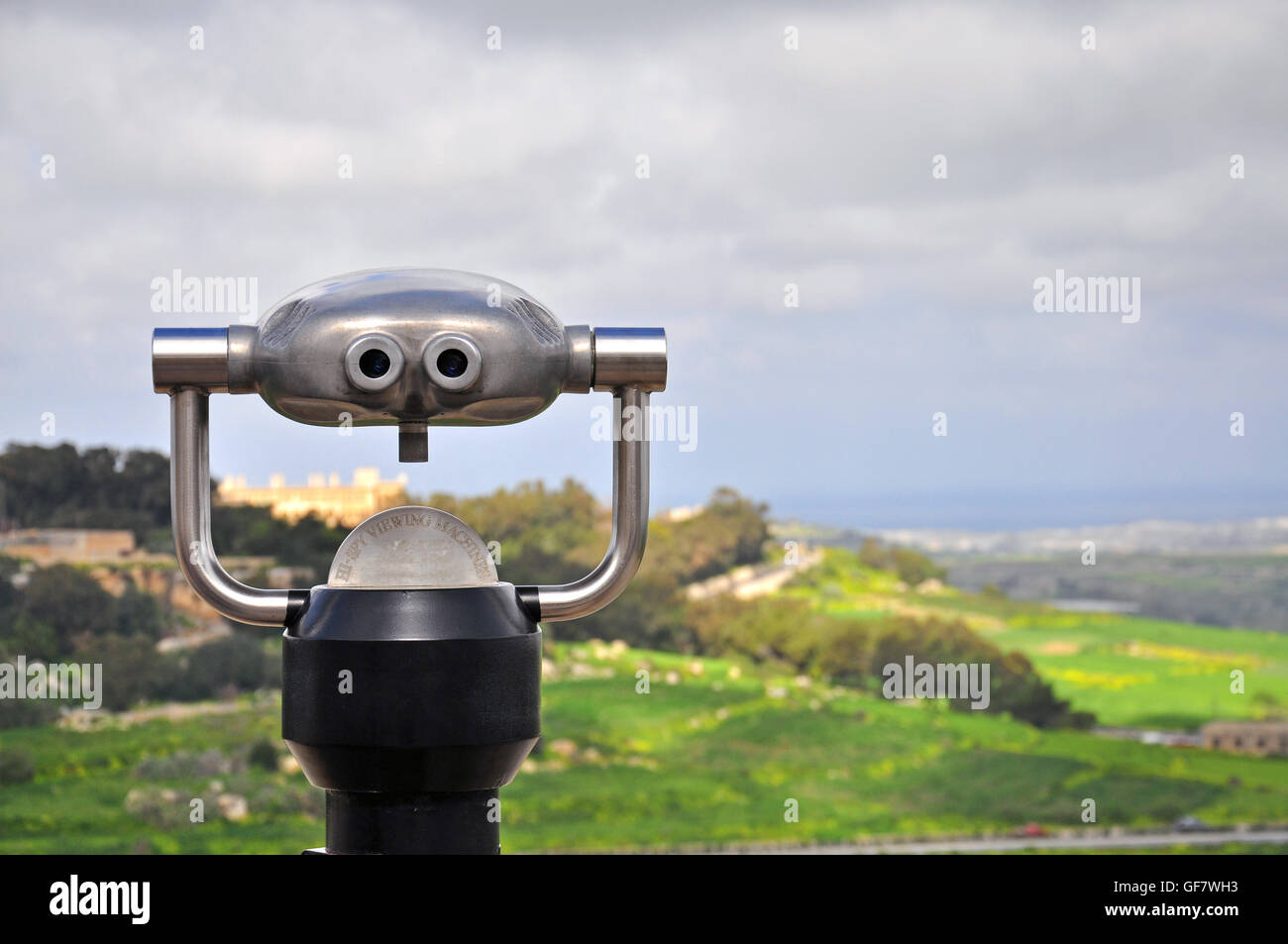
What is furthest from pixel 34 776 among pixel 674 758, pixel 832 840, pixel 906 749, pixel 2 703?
pixel 906 749

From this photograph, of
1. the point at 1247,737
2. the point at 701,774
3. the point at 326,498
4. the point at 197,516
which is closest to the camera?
the point at 197,516

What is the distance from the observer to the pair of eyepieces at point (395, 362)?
941 millimetres

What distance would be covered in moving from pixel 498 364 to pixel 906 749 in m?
5.83

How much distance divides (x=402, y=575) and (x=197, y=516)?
0.19m

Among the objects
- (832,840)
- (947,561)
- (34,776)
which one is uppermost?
(947,561)

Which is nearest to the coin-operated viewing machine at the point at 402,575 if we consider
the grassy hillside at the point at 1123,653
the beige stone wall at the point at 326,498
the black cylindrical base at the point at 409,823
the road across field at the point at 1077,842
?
the black cylindrical base at the point at 409,823

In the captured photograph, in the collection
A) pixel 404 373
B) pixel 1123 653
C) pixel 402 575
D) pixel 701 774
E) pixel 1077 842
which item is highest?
pixel 404 373

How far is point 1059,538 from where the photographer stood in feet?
22.6

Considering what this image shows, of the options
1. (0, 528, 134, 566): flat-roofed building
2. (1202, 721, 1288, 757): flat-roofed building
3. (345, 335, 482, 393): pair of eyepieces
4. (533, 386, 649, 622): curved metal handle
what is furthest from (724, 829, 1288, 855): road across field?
(345, 335, 482, 393): pair of eyepieces

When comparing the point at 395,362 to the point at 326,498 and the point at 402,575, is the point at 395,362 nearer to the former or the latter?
the point at 402,575

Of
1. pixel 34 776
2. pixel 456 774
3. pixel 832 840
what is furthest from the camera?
pixel 832 840

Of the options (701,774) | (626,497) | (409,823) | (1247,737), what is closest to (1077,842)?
(1247,737)

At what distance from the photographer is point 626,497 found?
107 centimetres
